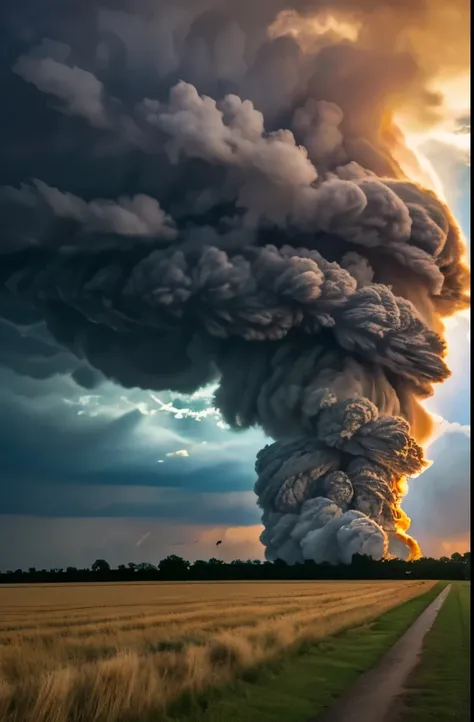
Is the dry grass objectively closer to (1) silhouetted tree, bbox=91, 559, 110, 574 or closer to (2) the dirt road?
(2) the dirt road

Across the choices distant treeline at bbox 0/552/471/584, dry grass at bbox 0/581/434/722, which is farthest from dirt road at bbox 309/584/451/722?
distant treeline at bbox 0/552/471/584

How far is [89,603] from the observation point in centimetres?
3891

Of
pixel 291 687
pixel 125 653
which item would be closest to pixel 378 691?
pixel 291 687

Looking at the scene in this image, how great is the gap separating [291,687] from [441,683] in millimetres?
2860

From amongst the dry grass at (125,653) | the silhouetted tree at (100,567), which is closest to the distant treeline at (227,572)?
the silhouetted tree at (100,567)

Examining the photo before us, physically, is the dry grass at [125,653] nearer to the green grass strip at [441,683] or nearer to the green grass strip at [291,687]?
the green grass strip at [291,687]

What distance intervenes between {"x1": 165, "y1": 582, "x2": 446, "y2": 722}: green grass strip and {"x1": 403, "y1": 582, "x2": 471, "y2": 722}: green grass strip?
3.92 ft

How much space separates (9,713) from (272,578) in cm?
7090

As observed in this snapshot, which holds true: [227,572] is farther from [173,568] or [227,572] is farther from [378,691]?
[378,691]

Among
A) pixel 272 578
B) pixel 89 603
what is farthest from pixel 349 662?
pixel 272 578

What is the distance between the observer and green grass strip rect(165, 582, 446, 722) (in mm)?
12461

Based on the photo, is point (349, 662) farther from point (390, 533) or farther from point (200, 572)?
point (200, 572)

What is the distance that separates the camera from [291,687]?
48.8ft

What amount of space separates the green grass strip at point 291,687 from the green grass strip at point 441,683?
3.92 feet
